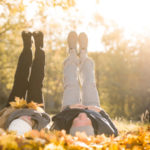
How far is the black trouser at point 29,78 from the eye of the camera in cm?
399

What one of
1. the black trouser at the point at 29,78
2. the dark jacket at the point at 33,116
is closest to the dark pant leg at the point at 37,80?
the black trouser at the point at 29,78

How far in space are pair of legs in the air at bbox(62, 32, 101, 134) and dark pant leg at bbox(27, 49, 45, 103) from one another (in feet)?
1.69

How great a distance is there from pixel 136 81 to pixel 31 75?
15473 millimetres

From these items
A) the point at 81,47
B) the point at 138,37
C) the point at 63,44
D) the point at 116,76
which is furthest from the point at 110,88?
the point at 81,47

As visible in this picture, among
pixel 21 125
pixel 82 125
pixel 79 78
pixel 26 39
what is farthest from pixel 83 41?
pixel 21 125

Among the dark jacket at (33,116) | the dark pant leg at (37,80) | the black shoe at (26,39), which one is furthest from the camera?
the black shoe at (26,39)

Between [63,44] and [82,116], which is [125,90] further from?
[82,116]

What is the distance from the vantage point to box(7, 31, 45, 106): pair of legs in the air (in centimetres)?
400

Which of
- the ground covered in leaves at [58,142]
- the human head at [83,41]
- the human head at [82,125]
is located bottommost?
the human head at [82,125]

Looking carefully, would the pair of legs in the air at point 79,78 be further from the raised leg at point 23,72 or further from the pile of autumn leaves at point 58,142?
the pile of autumn leaves at point 58,142

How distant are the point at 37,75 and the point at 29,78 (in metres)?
0.18

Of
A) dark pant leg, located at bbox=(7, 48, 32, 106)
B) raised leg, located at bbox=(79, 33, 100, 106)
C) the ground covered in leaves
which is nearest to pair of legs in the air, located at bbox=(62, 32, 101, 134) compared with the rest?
raised leg, located at bbox=(79, 33, 100, 106)

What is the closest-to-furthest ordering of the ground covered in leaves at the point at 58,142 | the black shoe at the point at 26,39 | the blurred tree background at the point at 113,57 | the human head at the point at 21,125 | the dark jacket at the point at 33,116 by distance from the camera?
the ground covered in leaves at the point at 58,142
the human head at the point at 21,125
the dark jacket at the point at 33,116
the black shoe at the point at 26,39
the blurred tree background at the point at 113,57

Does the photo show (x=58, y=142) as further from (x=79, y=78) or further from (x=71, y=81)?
(x=79, y=78)
